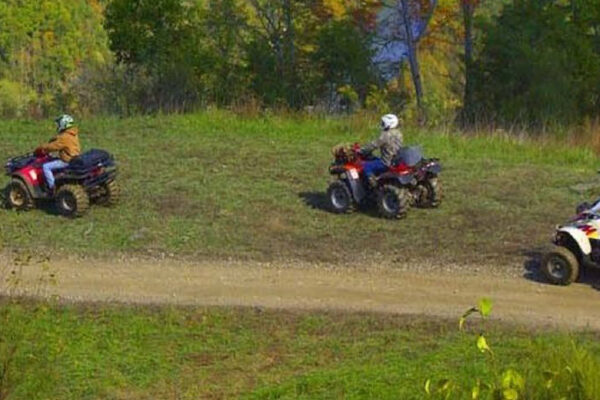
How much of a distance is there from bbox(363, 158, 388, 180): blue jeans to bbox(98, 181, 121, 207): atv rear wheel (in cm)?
345

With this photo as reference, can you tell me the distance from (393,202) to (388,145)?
815mm

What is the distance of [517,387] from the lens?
474 cm

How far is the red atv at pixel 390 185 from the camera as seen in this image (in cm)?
1427

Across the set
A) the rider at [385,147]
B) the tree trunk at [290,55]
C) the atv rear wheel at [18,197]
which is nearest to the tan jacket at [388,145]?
the rider at [385,147]

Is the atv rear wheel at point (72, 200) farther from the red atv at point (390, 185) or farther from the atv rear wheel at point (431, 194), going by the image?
the atv rear wheel at point (431, 194)

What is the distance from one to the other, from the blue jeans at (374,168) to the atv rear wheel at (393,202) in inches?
13.6

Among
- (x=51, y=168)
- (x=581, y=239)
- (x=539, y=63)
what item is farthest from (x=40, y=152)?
(x=539, y=63)

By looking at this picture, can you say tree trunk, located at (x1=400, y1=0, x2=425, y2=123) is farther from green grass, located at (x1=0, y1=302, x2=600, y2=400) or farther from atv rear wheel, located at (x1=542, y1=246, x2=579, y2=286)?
green grass, located at (x1=0, y1=302, x2=600, y2=400)

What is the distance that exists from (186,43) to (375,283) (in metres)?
19.9

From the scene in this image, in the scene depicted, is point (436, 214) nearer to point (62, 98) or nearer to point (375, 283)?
point (375, 283)

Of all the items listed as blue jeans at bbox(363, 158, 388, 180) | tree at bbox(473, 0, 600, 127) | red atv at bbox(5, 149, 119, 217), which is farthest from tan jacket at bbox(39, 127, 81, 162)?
tree at bbox(473, 0, 600, 127)

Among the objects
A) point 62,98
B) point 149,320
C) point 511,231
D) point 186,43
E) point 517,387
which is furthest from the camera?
point 186,43

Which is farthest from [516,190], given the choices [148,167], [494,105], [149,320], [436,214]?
[494,105]

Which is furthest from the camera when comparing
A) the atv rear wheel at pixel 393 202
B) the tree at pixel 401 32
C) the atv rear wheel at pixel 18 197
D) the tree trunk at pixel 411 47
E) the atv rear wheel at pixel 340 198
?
the tree at pixel 401 32
